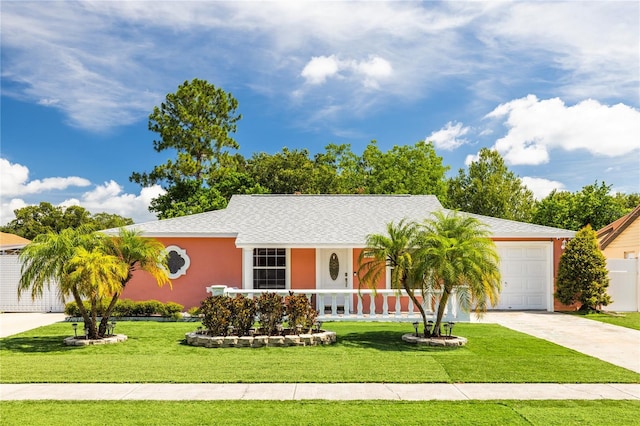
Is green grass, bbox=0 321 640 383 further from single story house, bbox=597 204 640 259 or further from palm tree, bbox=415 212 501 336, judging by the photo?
single story house, bbox=597 204 640 259

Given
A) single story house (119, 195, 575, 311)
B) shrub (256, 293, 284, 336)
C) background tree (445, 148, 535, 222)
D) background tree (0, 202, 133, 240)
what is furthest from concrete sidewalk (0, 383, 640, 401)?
background tree (0, 202, 133, 240)

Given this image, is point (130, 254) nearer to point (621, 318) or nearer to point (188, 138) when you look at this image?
point (621, 318)

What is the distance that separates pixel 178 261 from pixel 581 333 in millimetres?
13254

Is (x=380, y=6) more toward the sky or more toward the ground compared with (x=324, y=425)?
more toward the sky

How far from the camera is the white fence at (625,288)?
65.4ft

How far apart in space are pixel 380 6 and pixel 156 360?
972 cm

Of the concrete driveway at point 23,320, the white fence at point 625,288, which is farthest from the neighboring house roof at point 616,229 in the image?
the concrete driveway at point 23,320

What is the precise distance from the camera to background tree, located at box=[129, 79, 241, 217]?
39188 millimetres

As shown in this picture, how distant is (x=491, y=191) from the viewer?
143 ft

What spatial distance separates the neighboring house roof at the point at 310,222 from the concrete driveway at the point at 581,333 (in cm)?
297

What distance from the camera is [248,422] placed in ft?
22.9

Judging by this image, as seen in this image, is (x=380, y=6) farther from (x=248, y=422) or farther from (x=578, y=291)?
(x=578, y=291)

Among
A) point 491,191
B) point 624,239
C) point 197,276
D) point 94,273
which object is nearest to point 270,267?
point 197,276

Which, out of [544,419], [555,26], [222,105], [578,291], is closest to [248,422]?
[544,419]
